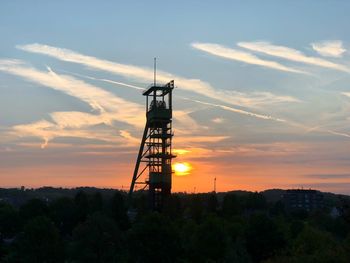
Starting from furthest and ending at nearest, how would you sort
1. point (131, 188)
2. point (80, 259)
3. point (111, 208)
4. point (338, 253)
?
point (131, 188), point (111, 208), point (80, 259), point (338, 253)

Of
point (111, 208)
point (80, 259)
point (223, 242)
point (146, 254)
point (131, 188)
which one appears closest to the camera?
point (146, 254)

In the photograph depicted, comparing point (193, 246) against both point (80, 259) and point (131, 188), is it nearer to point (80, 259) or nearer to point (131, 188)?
point (80, 259)

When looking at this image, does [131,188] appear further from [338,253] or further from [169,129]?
[338,253]

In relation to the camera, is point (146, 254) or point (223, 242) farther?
point (223, 242)

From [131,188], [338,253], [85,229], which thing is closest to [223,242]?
[85,229]

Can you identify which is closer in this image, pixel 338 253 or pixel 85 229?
pixel 338 253

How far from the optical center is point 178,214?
114812mm

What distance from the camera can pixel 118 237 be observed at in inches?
2719

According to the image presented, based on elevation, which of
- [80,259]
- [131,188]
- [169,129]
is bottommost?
[80,259]

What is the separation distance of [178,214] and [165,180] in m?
7.96

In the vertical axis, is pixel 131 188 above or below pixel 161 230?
above

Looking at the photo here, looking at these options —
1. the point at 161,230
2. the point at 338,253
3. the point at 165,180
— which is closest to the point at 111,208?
the point at 165,180

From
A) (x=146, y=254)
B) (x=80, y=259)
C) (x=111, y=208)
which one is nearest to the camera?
(x=146, y=254)

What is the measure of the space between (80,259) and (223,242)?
17.3 meters
